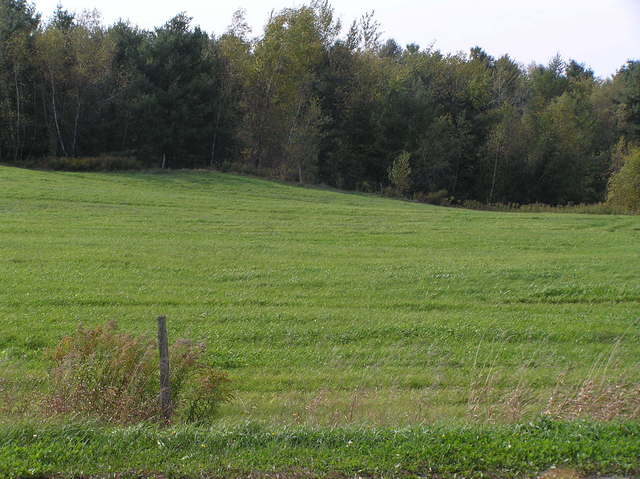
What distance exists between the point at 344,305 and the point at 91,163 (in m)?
40.2

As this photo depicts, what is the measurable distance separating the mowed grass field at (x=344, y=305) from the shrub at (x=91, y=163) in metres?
21.0

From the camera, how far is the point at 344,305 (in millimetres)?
14109

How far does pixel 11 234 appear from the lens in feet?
72.4

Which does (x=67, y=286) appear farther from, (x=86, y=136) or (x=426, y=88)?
(x=426, y=88)

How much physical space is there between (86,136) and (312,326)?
4804 cm

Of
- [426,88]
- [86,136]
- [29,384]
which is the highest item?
[426,88]

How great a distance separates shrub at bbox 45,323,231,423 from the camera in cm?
671

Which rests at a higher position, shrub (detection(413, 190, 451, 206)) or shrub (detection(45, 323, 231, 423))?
shrub (detection(413, 190, 451, 206))

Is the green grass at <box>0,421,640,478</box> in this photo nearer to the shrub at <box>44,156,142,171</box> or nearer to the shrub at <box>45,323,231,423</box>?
the shrub at <box>45,323,231,423</box>

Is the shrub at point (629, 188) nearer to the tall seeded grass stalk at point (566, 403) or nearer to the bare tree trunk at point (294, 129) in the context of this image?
the bare tree trunk at point (294, 129)

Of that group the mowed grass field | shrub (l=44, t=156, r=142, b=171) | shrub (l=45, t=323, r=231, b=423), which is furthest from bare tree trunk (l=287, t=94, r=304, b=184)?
shrub (l=45, t=323, r=231, b=423)

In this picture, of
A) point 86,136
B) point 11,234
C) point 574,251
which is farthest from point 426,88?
point 11,234

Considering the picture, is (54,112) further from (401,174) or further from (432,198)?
(432,198)

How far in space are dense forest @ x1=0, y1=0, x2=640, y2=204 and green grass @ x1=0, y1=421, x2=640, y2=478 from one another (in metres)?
47.8
